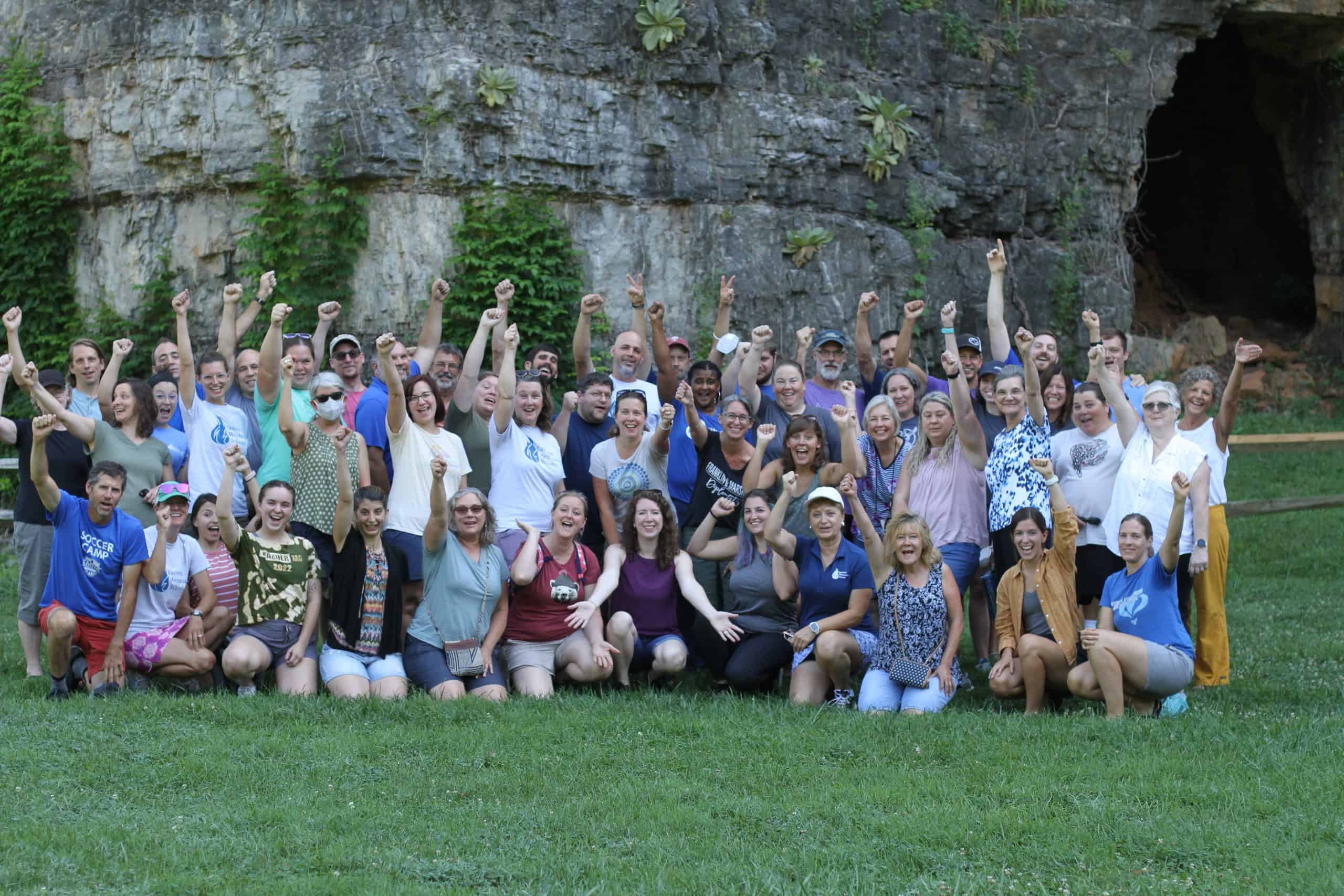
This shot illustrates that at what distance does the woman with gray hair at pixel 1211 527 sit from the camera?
803 centimetres

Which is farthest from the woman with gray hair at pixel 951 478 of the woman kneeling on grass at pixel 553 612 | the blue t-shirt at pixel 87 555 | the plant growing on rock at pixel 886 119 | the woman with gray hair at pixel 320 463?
the plant growing on rock at pixel 886 119

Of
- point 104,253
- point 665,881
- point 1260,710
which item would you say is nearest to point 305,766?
point 665,881

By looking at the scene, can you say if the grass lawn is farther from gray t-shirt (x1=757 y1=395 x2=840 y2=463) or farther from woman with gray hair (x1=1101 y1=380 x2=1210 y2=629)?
gray t-shirt (x1=757 y1=395 x2=840 y2=463)

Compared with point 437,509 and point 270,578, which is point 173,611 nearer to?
point 270,578

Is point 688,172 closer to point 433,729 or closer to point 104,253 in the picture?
point 104,253

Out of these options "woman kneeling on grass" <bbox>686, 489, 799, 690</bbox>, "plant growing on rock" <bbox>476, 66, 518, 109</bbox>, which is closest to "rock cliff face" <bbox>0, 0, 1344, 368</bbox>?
"plant growing on rock" <bbox>476, 66, 518, 109</bbox>

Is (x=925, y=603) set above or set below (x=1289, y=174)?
below

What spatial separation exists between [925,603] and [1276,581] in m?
6.29

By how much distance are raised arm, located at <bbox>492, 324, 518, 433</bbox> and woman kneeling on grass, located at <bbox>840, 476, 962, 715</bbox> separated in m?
2.06

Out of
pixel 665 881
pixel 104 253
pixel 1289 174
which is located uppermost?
pixel 1289 174

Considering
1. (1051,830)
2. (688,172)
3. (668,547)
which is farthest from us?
(688,172)

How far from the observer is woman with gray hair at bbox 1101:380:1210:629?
7629 mm

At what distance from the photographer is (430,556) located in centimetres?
784

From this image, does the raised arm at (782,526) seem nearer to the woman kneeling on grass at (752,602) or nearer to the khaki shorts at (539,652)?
the woman kneeling on grass at (752,602)
